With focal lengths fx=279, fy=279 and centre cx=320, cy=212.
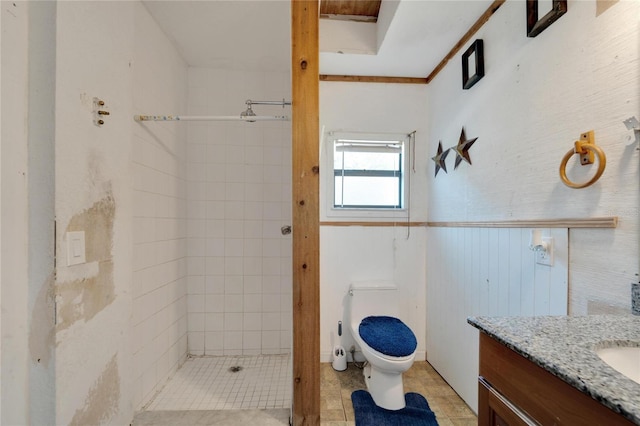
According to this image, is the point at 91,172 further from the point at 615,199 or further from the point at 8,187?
the point at 615,199

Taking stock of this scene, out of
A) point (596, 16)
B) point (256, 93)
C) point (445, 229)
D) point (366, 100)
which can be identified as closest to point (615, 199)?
point (596, 16)

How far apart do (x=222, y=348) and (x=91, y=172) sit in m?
1.69

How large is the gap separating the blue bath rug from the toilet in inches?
1.5

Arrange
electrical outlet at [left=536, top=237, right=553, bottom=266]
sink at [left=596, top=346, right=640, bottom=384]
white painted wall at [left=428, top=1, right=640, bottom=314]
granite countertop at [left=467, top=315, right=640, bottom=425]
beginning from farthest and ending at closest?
electrical outlet at [left=536, top=237, right=553, bottom=266] < white painted wall at [left=428, top=1, right=640, bottom=314] < sink at [left=596, top=346, right=640, bottom=384] < granite countertop at [left=467, top=315, right=640, bottom=425]

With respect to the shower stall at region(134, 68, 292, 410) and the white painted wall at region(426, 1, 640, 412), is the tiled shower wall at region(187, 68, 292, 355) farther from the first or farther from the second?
the white painted wall at region(426, 1, 640, 412)

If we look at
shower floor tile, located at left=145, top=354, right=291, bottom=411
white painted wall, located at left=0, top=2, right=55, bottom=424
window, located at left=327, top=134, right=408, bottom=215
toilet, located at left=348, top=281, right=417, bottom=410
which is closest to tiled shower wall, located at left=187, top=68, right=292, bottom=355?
shower floor tile, located at left=145, top=354, right=291, bottom=411

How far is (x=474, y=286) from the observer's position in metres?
1.78

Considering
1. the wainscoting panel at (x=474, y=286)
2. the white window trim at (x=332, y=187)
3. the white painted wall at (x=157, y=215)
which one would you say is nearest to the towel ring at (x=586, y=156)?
the wainscoting panel at (x=474, y=286)

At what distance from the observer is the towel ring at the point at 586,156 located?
1.01 m

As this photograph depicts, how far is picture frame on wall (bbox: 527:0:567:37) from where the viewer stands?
118cm

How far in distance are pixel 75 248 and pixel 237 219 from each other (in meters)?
1.25

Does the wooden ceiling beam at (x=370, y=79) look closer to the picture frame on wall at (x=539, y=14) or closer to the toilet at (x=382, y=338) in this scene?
the picture frame on wall at (x=539, y=14)

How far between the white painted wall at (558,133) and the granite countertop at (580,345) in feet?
0.95

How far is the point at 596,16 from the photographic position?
41.8 inches
